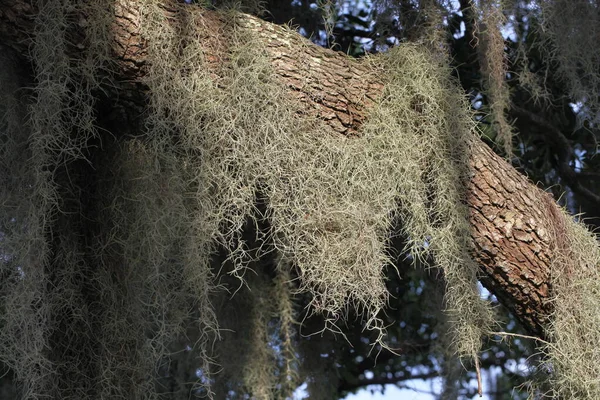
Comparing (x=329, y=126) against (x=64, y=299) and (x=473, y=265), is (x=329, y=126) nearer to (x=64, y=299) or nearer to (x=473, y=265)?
(x=473, y=265)

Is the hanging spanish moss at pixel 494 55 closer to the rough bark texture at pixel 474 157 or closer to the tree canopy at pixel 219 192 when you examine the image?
the tree canopy at pixel 219 192

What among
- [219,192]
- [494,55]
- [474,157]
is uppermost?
[494,55]

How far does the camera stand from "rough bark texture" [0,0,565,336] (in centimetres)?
197

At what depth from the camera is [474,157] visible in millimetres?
2066

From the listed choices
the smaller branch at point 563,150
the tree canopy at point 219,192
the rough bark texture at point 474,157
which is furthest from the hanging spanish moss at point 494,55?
the smaller branch at point 563,150

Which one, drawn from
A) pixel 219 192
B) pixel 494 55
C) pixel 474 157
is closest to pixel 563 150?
pixel 494 55

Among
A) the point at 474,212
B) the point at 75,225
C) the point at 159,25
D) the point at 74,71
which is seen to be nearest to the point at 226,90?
the point at 159,25

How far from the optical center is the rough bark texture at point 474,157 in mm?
1965

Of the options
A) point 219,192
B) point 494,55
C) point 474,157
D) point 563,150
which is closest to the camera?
point 219,192

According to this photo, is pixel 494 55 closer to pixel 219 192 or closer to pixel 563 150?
pixel 563 150

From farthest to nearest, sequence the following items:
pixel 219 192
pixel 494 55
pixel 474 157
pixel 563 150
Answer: pixel 563 150 → pixel 494 55 → pixel 474 157 → pixel 219 192

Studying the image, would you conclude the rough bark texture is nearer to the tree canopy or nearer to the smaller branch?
the tree canopy

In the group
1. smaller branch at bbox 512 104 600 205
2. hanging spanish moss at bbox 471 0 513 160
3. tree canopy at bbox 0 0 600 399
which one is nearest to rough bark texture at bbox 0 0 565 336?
tree canopy at bbox 0 0 600 399

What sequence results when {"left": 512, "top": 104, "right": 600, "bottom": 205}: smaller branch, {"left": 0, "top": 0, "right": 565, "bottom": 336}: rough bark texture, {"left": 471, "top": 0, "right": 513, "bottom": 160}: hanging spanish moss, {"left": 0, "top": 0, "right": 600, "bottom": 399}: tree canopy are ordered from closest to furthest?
{"left": 0, "top": 0, "right": 600, "bottom": 399}: tree canopy → {"left": 0, "top": 0, "right": 565, "bottom": 336}: rough bark texture → {"left": 471, "top": 0, "right": 513, "bottom": 160}: hanging spanish moss → {"left": 512, "top": 104, "right": 600, "bottom": 205}: smaller branch
